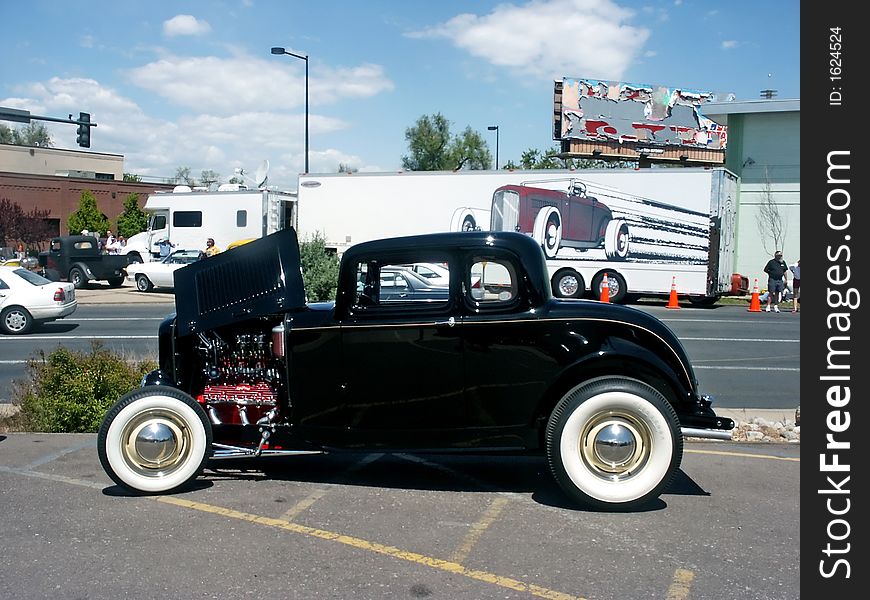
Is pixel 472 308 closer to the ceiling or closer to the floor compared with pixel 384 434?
closer to the ceiling

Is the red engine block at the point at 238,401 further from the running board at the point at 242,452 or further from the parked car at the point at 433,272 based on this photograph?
the parked car at the point at 433,272

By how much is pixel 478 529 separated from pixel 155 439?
233 centimetres

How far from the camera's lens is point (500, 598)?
420 centimetres

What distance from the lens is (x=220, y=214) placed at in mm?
29281

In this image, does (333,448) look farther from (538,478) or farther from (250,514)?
(538,478)

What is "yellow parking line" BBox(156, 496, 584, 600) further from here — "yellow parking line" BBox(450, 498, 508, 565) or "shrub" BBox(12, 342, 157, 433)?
"shrub" BBox(12, 342, 157, 433)

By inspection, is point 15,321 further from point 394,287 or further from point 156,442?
point 394,287

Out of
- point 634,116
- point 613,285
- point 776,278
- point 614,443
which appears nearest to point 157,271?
point 613,285

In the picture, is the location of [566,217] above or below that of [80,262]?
above

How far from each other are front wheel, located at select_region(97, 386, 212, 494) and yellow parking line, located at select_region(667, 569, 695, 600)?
10.6ft

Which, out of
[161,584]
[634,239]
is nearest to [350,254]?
[161,584]
